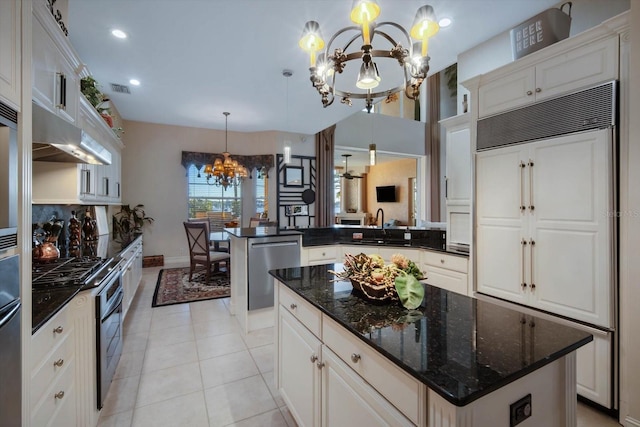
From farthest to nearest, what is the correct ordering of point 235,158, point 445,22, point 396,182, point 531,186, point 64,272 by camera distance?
1. point 396,182
2. point 235,158
3. point 445,22
4. point 531,186
5. point 64,272

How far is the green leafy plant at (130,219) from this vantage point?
5.72 m

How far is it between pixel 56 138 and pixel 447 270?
Answer: 3279 millimetres

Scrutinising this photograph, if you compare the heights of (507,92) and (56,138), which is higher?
(507,92)

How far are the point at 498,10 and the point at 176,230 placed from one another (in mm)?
6777

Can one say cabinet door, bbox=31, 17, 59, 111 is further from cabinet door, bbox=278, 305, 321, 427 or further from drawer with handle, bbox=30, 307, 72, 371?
cabinet door, bbox=278, 305, 321, 427

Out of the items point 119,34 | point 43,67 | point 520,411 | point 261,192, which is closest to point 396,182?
point 261,192

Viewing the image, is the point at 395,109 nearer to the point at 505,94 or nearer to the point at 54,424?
the point at 505,94

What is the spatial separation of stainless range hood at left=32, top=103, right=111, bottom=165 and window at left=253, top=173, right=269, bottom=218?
465 cm

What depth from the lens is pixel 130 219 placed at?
603cm

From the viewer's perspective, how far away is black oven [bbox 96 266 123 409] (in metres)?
1.74

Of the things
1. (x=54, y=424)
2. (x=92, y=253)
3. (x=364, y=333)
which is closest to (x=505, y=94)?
(x=364, y=333)

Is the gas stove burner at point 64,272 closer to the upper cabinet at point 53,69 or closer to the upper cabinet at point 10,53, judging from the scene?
the upper cabinet at point 10,53

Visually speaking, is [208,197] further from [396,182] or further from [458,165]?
[396,182]

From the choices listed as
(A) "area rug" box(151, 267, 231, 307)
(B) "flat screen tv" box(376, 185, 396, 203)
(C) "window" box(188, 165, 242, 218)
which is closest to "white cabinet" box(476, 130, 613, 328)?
(A) "area rug" box(151, 267, 231, 307)
